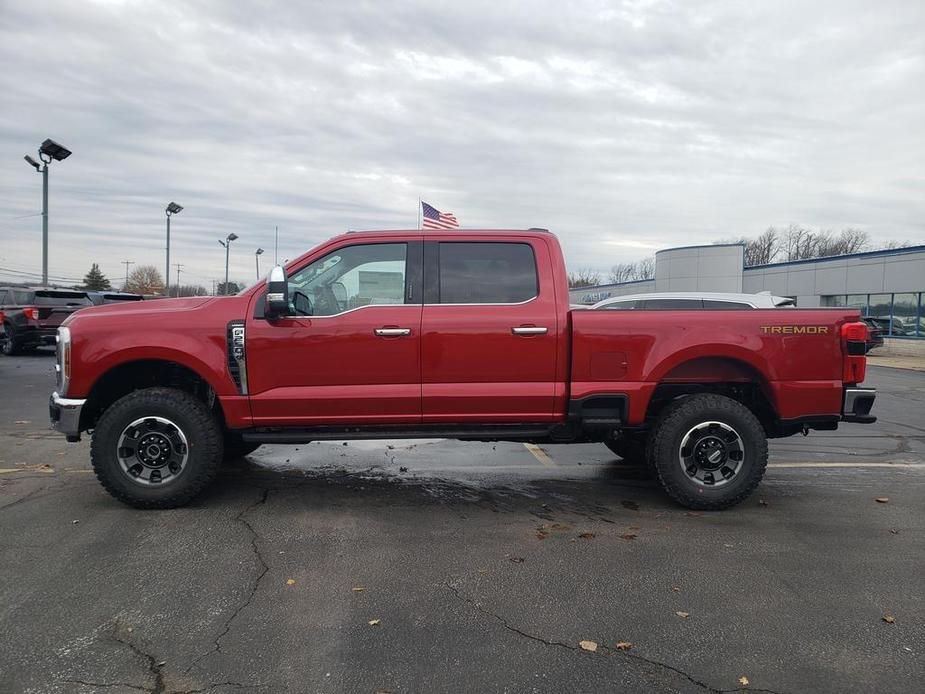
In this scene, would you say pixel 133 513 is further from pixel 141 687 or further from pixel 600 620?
pixel 600 620

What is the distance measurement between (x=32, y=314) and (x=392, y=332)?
1507cm

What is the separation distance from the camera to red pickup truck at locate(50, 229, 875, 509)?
4773 mm

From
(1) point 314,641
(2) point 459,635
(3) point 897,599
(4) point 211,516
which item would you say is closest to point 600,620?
(2) point 459,635

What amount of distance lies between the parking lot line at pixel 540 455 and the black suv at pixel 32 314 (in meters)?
13.4

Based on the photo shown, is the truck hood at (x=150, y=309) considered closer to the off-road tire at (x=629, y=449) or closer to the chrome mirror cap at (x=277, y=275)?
the chrome mirror cap at (x=277, y=275)

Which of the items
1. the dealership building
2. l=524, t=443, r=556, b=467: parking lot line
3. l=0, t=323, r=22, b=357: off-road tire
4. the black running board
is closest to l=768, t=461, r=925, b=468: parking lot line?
l=524, t=443, r=556, b=467: parking lot line

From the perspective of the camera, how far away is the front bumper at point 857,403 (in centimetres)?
498

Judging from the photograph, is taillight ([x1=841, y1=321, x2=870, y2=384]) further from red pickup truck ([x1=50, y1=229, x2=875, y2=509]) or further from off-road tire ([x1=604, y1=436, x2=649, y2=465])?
off-road tire ([x1=604, y1=436, x2=649, y2=465])

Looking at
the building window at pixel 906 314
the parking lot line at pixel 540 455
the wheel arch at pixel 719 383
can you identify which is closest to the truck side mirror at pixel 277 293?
the wheel arch at pixel 719 383

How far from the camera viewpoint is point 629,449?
6723 millimetres

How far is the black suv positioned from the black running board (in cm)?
1363

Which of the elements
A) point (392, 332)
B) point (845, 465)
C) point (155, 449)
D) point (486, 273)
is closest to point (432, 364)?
point (392, 332)

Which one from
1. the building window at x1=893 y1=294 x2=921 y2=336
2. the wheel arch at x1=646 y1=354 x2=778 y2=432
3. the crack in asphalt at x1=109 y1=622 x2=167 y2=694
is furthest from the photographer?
the building window at x1=893 y1=294 x2=921 y2=336

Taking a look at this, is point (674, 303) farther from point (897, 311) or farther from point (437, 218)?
point (897, 311)
